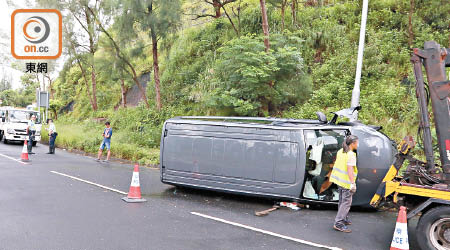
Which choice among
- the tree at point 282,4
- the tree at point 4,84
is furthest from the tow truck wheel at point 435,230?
the tree at point 4,84

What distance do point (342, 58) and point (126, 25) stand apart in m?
11.8

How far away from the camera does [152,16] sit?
1895cm

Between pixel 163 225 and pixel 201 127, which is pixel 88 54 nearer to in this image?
pixel 201 127

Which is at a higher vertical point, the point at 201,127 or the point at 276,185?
the point at 201,127

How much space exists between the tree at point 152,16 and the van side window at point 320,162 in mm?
13969

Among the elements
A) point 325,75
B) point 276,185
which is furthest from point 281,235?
point 325,75

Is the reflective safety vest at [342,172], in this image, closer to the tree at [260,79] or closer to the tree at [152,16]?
the tree at [260,79]

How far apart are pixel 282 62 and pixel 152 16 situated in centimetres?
838

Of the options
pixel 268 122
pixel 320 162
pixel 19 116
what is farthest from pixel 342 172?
pixel 19 116

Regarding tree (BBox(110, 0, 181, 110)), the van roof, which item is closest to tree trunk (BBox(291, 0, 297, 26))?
tree (BBox(110, 0, 181, 110))

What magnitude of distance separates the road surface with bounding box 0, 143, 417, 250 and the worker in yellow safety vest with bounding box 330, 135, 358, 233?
28 cm

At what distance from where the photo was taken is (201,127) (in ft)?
28.5

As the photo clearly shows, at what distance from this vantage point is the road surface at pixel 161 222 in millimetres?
5477

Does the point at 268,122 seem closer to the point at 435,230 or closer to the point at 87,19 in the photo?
the point at 435,230
